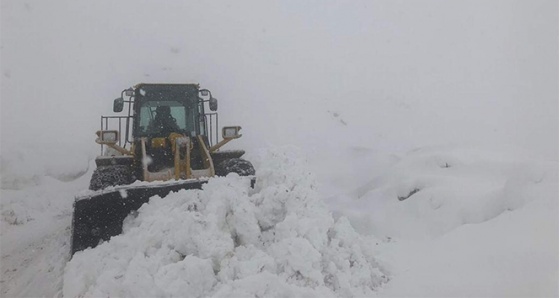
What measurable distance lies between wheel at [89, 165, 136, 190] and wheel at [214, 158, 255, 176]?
3.78ft

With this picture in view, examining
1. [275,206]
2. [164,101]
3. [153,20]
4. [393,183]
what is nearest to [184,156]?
[164,101]

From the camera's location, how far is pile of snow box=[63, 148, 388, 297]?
2.80 m

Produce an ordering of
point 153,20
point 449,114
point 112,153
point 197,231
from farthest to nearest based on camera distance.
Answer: point 153,20, point 449,114, point 112,153, point 197,231

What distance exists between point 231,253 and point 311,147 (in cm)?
803

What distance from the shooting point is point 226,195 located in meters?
3.73

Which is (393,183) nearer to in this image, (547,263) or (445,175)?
(445,175)

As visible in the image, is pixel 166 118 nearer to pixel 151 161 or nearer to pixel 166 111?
pixel 166 111

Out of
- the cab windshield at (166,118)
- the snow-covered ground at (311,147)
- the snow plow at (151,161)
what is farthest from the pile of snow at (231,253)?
the cab windshield at (166,118)

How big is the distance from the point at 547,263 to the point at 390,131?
397 inches

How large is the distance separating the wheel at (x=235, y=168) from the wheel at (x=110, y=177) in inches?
45.3

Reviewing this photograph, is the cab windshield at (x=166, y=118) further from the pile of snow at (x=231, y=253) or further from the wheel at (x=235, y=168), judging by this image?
the pile of snow at (x=231, y=253)

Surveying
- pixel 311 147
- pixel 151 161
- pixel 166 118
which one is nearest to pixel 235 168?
pixel 151 161

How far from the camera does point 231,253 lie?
3127mm

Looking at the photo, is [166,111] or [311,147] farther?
[311,147]
